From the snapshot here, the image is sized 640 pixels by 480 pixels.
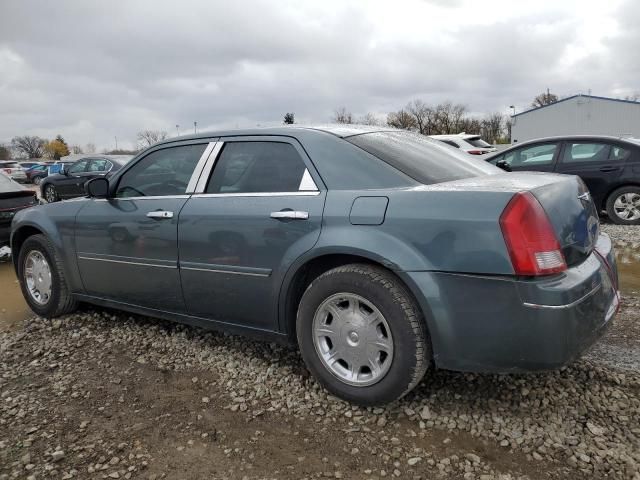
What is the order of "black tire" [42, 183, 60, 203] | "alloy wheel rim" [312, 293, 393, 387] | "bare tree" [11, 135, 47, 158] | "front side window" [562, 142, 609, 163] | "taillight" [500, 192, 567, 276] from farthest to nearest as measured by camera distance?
1. "bare tree" [11, 135, 47, 158]
2. "black tire" [42, 183, 60, 203]
3. "front side window" [562, 142, 609, 163]
4. "alloy wheel rim" [312, 293, 393, 387]
5. "taillight" [500, 192, 567, 276]

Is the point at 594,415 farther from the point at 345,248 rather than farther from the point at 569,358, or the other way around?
the point at 345,248

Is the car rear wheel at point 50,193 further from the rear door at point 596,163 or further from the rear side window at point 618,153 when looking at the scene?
the rear side window at point 618,153

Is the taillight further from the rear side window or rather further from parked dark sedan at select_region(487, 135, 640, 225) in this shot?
the rear side window

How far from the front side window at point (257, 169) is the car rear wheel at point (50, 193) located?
47.6ft

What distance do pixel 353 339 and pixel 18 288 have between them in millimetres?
4617

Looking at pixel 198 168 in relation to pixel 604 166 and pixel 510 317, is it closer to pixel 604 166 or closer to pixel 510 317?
pixel 510 317

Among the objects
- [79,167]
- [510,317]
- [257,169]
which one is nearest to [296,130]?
[257,169]

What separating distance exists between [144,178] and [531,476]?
3.08m

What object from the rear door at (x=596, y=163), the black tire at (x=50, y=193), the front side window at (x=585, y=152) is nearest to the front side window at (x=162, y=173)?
the rear door at (x=596, y=163)

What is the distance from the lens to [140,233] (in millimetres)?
3611

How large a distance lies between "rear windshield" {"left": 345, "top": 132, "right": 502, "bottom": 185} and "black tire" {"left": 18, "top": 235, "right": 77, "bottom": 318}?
2746mm

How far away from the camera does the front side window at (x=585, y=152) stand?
26.5ft

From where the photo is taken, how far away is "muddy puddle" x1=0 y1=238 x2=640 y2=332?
4.72 m

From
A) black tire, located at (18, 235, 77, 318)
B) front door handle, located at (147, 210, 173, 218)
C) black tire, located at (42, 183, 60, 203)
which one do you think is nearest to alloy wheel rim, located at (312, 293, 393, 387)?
front door handle, located at (147, 210, 173, 218)
